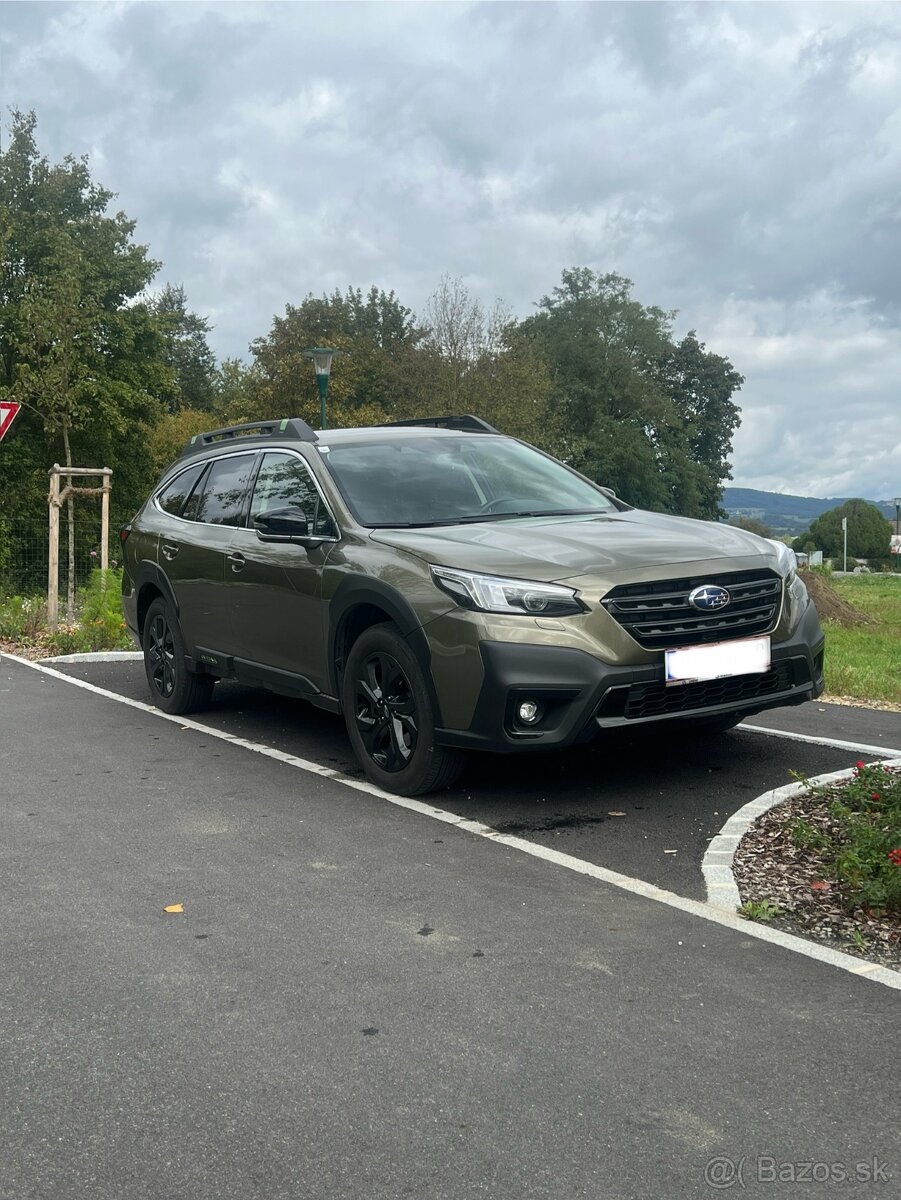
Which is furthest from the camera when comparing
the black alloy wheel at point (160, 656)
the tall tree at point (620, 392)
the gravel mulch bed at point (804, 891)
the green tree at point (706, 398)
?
the green tree at point (706, 398)

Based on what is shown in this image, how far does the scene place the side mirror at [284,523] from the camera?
7004mm

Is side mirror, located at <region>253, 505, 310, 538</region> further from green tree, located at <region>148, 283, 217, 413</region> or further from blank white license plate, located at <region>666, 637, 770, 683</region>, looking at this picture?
green tree, located at <region>148, 283, 217, 413</region>

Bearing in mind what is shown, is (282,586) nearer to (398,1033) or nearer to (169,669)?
(169,669)

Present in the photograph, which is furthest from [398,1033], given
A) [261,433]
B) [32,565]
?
[32,565]

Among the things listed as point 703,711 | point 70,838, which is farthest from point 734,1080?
point 70,838

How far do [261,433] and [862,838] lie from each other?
15.8 ft

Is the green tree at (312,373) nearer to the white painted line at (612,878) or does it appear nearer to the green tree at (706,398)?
the green tree at (706,398)

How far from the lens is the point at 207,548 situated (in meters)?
8.34

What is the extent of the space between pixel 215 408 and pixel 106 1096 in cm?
8036

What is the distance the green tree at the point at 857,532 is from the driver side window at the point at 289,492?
11237 cm

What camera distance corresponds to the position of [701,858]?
5.27 m

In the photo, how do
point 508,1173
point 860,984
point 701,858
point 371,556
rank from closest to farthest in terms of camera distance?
point 508,1173 → point 860,984 → point 701,858 → point 371,556

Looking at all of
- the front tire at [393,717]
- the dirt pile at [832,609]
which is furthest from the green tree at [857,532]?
the front tire at [393,717]

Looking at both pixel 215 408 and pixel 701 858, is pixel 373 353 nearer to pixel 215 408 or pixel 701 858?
pixel 215 408
